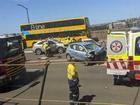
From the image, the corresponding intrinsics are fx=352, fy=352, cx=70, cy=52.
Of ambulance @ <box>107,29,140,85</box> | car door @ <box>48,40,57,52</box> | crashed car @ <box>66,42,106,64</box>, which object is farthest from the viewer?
car door @ <box>48,40,57,52</box>

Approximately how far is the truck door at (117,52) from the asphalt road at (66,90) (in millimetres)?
680

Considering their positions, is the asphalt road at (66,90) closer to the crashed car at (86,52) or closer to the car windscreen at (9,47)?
the car windscreen at (9,47)

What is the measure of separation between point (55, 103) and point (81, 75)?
6160mm

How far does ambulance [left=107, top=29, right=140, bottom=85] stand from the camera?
13555mm

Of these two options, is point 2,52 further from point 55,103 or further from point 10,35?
point 55,103

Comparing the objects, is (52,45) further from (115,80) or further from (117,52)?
(117,52)

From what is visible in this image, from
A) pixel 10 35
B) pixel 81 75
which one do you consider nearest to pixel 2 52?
pixel 10 35

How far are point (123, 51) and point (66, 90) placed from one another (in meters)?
2.81

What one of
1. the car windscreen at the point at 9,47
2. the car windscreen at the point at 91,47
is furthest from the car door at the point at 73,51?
the car windscreen at the point at 9,47

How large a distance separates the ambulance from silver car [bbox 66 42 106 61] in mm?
8794

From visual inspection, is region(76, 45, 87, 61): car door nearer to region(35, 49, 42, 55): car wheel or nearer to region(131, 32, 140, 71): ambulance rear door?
region(131, 32, 140, 71): ambulance rear door

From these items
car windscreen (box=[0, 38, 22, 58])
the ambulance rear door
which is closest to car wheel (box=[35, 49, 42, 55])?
car windscreen (box=[0, 38, 22, 58])

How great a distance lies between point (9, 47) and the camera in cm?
1673

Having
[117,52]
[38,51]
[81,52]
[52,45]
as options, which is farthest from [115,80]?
[38,51]
